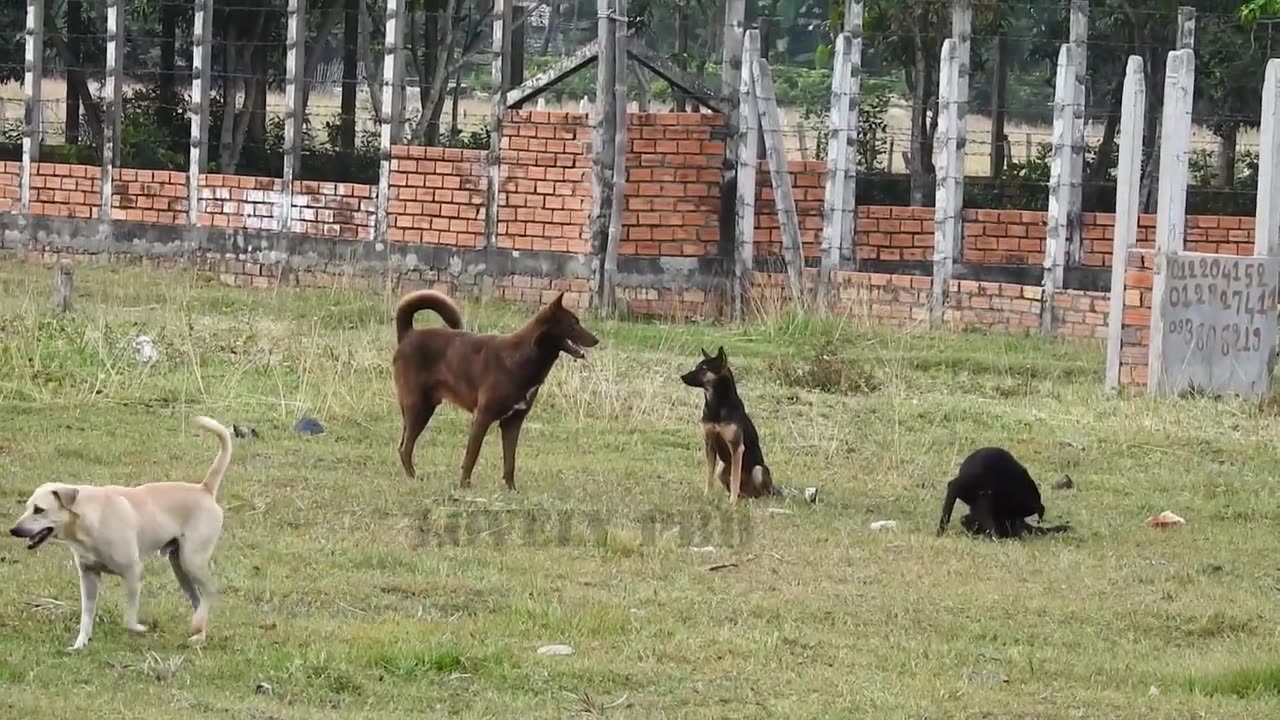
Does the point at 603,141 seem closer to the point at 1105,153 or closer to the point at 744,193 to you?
the point at 744,193

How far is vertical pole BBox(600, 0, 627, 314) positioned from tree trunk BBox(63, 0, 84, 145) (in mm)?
8638

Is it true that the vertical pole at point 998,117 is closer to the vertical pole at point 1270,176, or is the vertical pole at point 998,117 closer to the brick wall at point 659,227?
the brick wall at point 659,227

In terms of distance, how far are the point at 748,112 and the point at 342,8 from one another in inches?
333

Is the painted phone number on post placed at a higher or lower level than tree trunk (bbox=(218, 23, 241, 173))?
lower

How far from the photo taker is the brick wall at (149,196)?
19.7 m

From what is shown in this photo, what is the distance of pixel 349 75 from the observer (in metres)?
26.1

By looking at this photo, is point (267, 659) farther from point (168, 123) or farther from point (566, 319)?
point (168, 123)

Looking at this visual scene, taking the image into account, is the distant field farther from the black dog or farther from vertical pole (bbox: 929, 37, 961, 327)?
the black dog

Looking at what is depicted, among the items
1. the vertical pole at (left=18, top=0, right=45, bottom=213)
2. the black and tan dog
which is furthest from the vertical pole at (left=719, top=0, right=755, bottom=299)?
the black and tan dog

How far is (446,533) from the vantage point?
8344 mm

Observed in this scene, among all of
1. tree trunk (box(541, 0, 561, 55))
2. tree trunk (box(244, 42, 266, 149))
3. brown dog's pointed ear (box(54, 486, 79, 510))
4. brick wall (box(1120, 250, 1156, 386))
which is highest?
tree trunk (box(541, 0, 561, 55))

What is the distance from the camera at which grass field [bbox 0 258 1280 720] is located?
609 centimetres

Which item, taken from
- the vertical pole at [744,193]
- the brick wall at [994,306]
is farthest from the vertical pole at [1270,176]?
the vertical pole at [744,193]

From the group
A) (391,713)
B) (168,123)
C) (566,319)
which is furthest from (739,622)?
(168,123)
